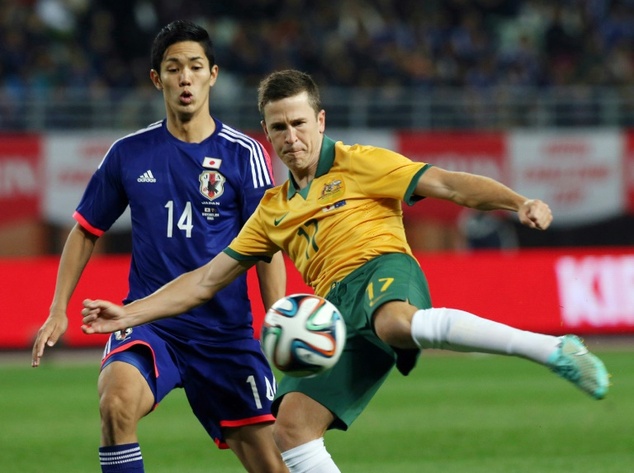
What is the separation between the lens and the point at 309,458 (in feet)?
18.3

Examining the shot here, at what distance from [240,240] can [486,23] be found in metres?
17.8

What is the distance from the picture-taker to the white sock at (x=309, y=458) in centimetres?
556

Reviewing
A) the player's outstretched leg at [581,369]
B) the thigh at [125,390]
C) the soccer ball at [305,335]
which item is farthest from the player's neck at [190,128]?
the player's outstretched leg at [581,369]

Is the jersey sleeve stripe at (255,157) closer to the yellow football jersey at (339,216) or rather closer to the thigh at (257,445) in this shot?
the yellow football jersey at (339,216)

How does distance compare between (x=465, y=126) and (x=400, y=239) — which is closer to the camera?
(x=400, y=239)

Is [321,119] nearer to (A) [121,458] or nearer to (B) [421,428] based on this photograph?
(A) [121,458]

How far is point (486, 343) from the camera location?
5117 millimetres

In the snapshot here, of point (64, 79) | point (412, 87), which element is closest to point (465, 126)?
point (412, 87)

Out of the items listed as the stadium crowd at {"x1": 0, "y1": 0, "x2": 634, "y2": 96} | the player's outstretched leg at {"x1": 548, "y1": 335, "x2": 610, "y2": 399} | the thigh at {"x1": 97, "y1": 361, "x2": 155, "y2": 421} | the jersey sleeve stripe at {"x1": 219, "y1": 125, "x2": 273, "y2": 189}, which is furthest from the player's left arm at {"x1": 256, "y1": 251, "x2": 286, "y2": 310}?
the stadium crowd at {"x1": 0, "y1": 0, "x2": 634, "y2": 96}

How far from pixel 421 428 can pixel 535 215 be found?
5.96 meters

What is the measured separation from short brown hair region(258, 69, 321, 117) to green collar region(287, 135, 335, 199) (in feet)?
0.56

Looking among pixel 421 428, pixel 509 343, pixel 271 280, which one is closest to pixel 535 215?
pixel 509 343

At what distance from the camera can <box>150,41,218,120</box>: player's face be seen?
6379 mm

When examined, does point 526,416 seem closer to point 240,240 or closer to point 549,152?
point 240,240
